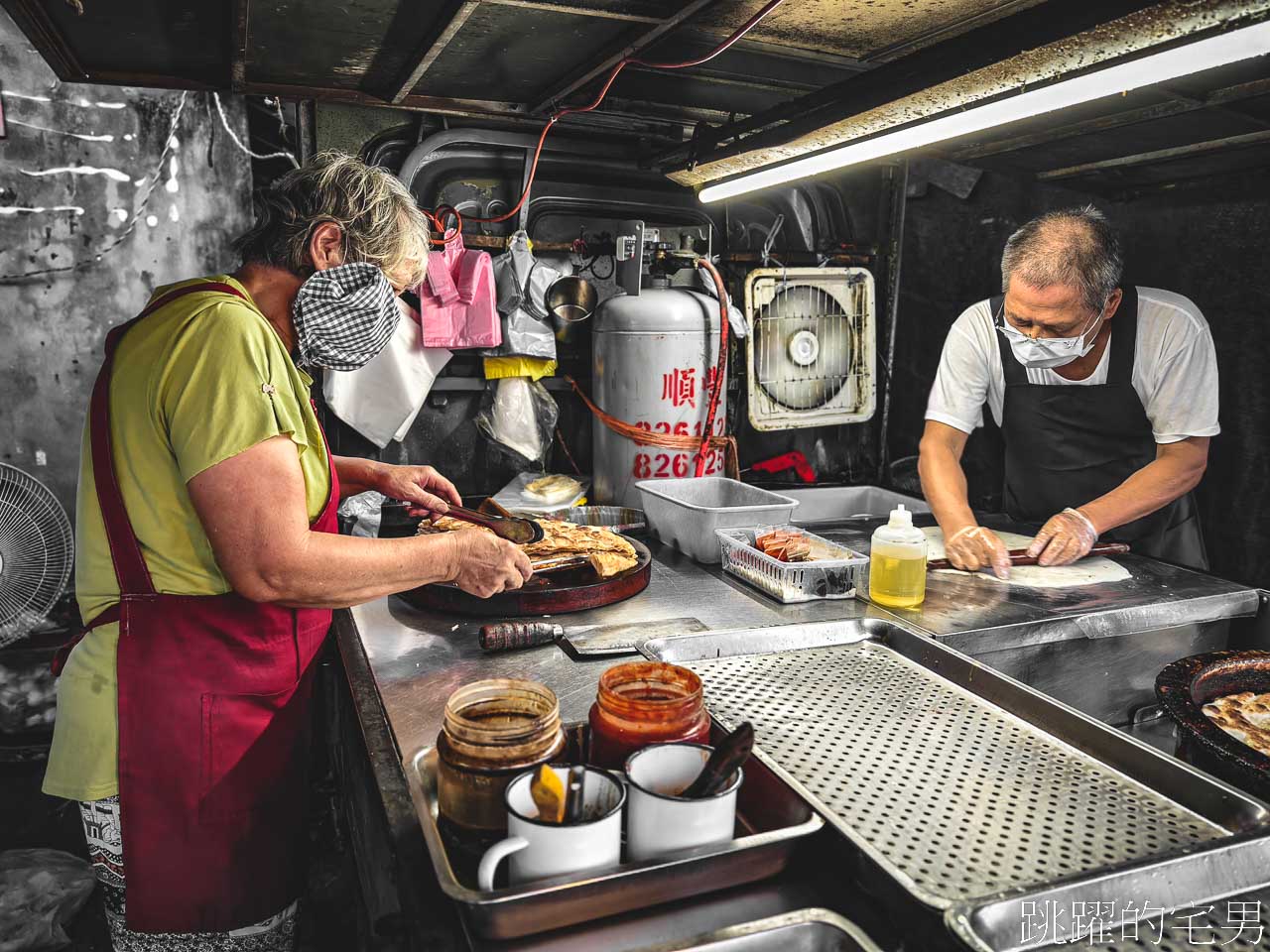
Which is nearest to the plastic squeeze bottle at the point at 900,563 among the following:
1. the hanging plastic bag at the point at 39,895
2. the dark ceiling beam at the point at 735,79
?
the dark ceiling beam at the point at 735,79

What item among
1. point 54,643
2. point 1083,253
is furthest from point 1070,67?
point 54,643

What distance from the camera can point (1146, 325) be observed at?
2.89 meters

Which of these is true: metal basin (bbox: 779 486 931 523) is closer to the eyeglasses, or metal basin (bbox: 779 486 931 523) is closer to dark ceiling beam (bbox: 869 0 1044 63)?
the eyeglasses

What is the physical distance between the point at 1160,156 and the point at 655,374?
2.29m

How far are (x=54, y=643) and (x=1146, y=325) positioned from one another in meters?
4.90

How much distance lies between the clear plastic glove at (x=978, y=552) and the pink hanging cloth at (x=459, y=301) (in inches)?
80.5

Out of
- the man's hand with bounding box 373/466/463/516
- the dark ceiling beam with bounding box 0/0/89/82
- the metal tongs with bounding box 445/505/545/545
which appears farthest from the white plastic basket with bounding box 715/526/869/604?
the dark ceiling beam with bounding box 0/0/89/82

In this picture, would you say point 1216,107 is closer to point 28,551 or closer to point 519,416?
point 519,416

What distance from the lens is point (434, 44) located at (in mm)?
2406

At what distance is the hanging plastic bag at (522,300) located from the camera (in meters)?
3.61

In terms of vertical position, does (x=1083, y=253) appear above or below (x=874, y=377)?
above

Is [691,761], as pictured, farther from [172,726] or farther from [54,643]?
[54,643]

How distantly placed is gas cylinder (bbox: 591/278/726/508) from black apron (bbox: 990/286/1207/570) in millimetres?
1150

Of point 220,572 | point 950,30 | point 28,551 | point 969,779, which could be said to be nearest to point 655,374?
point 950,30
